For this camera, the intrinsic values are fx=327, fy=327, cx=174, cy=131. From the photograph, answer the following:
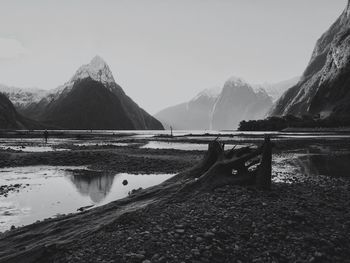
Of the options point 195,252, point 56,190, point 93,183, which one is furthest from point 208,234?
point 93,183

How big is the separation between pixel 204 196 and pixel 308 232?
4.66m

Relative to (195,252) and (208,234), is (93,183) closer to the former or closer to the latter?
(208,234)

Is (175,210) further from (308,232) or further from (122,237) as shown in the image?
(308,232)

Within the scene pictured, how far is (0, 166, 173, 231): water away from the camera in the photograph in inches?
658

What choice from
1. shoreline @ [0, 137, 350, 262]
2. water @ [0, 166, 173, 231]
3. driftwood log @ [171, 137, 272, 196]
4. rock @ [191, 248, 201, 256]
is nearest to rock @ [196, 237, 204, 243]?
shoreline @ [0, 137, 350, 262]

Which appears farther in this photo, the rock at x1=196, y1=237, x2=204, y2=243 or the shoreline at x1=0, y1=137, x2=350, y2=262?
the rock at x1=196, y1=237, x2=204, y2=243

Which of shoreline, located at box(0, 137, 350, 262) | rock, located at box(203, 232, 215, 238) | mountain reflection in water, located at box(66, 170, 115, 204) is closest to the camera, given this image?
shoreline, located at box(0, 137, 350, 262)

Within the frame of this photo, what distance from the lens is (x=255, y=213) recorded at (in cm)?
1224

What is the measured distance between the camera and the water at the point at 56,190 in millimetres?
16705

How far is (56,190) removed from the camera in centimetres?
2308

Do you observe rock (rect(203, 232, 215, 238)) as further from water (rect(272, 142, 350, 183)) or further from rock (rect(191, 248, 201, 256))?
water (rect(272, 142, 350, 183))

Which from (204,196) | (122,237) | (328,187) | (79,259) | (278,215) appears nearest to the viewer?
(79,259)

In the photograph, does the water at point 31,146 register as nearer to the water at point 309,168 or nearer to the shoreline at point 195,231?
the water at point 309,168

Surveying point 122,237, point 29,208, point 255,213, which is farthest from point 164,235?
point 29,208
